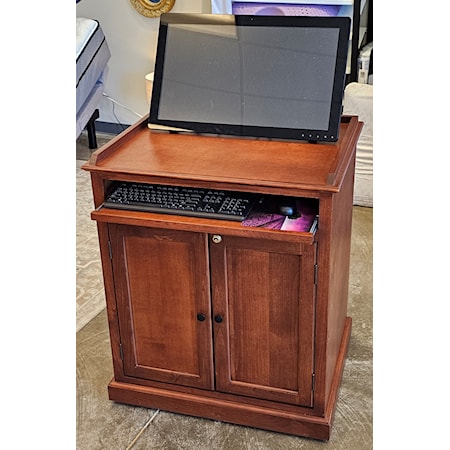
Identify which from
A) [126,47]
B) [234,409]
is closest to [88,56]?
[126,47]

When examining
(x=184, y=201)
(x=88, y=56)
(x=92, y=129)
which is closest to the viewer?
(x=184, y=201)

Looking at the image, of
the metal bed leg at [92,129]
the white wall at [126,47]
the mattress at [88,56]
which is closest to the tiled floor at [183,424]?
the mattress at [88,56]

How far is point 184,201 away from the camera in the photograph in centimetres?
172

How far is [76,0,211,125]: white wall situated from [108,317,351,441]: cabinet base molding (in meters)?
2.74

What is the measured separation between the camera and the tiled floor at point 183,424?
185cm

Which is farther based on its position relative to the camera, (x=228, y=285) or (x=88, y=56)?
(x=88, y=56)

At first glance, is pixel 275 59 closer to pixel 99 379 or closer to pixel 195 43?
pixel 195 43

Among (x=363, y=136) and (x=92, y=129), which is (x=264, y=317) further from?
(x=92, y=129)

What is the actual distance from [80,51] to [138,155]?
229cm

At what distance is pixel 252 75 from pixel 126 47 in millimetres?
2694

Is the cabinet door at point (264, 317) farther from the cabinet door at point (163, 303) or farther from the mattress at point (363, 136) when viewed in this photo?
the mattress at point (363, 136)

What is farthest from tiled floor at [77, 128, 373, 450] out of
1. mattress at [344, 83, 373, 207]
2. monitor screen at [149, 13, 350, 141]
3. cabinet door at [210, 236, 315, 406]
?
mattress at [344, 83, 373, 207]
